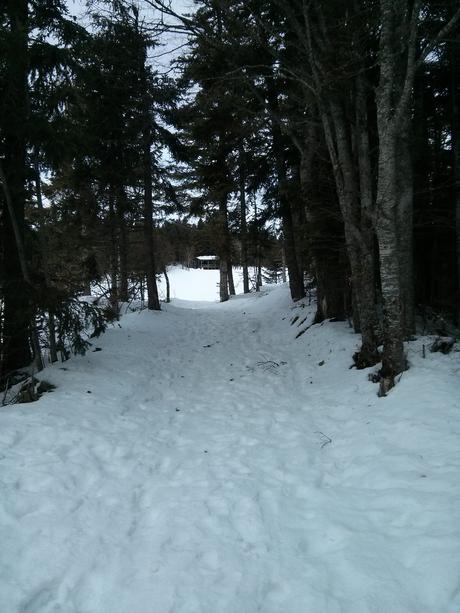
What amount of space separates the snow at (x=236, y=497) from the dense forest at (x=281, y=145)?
1.32 m

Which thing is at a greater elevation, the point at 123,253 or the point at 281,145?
the point at 281,145

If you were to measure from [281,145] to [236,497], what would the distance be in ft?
41.4

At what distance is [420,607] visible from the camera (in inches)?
81.9

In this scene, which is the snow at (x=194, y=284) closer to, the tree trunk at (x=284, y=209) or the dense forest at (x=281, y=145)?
the tree trunk at (x=284, y=209)

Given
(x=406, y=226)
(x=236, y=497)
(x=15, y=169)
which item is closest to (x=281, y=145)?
(x=406, y=226)

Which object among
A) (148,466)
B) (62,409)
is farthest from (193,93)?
(148,466)

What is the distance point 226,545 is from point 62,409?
11.0 ft

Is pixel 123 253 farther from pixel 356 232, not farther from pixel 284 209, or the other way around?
pixel 356 232

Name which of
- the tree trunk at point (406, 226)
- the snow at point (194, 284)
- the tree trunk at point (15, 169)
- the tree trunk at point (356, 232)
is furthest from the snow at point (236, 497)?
the snow at point (194, 284)

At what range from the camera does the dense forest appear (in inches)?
224

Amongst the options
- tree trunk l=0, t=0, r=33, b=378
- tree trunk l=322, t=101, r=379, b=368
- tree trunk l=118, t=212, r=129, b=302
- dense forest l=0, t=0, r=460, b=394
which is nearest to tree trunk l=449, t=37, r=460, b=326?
dense forest l=0, t=0, r=460, b=394

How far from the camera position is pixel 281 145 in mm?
12961

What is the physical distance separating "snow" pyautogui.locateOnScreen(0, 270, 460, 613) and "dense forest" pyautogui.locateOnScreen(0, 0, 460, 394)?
1316 millimetres

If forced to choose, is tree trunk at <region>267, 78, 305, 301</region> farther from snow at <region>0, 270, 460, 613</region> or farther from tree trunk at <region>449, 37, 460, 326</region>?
snow at <region>0, 270, 460, 613</region>
